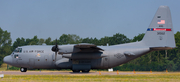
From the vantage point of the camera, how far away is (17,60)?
2377 cm

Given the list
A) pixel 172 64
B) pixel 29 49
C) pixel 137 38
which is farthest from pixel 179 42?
pixel 29 49

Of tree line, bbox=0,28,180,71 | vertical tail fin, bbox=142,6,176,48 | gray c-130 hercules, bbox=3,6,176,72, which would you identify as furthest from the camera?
tree line, bbox=0,28,180,71

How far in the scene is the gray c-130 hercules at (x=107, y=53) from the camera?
2259 centimetres

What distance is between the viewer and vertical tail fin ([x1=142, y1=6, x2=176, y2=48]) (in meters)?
22.9

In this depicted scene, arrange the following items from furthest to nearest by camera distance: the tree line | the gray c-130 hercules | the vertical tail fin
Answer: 1. the tree line
2. the vertical tail fin
3. the gray c-130 hercules

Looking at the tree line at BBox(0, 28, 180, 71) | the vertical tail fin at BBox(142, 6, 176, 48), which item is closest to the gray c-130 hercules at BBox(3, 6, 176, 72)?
the vertical tail fin at BBox(142, 6, 176, 48)

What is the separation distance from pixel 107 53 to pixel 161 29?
633 centimetres

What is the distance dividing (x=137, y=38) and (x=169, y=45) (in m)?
38.1

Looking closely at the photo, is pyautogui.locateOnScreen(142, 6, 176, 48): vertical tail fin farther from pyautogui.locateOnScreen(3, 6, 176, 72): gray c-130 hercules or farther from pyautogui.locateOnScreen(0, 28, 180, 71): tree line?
pyautogui.locateOnScreen(0, 28, 180, 71): tree line

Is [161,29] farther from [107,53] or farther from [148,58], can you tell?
[148,58]

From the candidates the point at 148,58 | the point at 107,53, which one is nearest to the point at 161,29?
the point at 107,53

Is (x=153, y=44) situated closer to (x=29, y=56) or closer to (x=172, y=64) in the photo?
(x=29, y=56)

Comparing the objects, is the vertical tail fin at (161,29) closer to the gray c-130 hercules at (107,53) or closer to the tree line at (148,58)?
the gray c-130 hercules at (107,53)

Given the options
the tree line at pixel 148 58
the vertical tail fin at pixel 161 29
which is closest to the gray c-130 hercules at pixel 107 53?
the vertical tail fin at pixel 161 29
